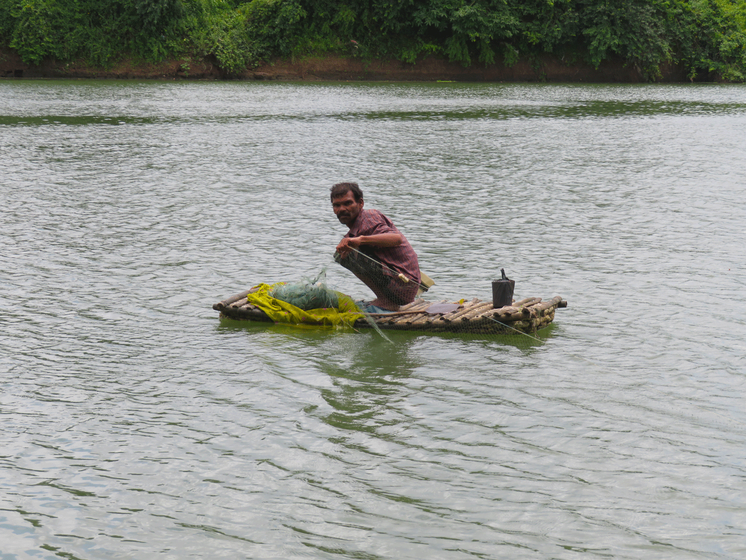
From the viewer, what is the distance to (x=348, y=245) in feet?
22.2

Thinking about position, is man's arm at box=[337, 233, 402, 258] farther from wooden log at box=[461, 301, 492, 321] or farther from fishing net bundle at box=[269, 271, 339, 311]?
wooden log at box=[461, 301, 492, 321]

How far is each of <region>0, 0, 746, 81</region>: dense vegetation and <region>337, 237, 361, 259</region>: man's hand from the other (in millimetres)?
36604

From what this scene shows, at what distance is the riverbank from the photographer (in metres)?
41.5

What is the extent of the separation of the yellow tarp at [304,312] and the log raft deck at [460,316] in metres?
0.08

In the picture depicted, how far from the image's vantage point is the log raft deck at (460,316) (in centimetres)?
655

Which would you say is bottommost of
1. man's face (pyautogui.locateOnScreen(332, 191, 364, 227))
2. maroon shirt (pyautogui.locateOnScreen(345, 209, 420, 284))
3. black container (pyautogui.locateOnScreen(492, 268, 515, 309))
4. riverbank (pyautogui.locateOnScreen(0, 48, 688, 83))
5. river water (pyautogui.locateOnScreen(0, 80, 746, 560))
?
river water (pyautogui.locateOnScreen(0, 80, 746, 560))

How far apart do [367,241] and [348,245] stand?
0.50 feet

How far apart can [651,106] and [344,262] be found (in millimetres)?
24160

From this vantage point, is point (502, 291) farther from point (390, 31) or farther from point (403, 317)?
point (390, 31)

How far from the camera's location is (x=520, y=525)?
153 inches

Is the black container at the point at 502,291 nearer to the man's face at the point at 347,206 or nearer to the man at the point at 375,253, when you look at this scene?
the man at the point at 375,253

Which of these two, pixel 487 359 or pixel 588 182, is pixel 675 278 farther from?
pixel 588 182

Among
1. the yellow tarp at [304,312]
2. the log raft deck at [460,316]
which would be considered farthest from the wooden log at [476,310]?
the yellow tarp at [304,312]

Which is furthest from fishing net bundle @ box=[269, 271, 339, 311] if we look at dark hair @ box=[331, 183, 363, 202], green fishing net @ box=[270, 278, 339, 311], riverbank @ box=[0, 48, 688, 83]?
riverbank @ box=[0, 48, 688, 83]
